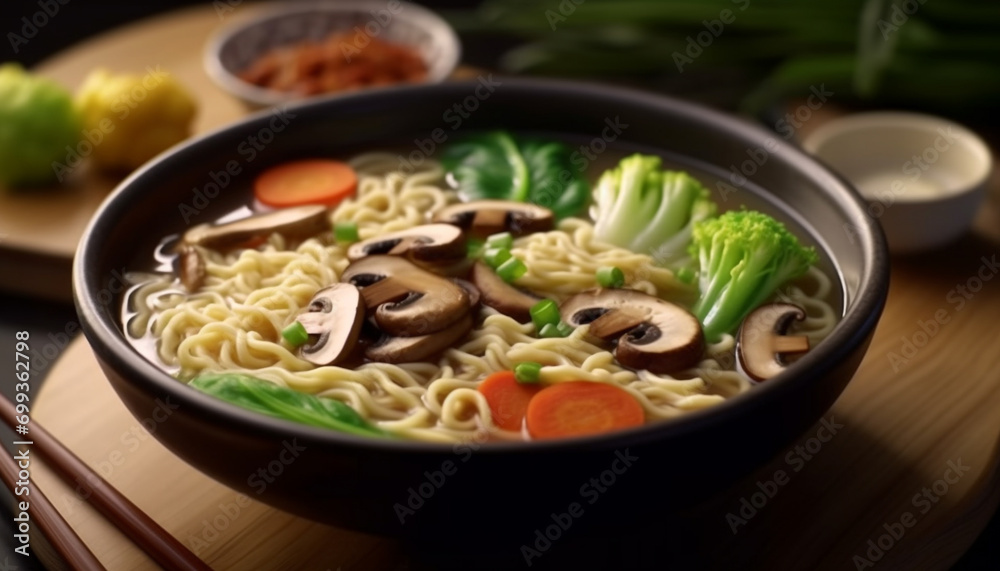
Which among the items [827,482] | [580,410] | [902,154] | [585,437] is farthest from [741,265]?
[902,154]

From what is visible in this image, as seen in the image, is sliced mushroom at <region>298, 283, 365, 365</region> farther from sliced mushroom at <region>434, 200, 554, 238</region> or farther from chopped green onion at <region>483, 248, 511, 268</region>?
sliced mushroom at <region>434, 200, 554, 238</region>

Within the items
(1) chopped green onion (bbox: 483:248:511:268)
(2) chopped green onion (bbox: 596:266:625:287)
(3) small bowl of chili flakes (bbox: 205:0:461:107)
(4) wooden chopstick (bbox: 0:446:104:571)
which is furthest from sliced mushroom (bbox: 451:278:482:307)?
(3) small bowl of chili flakes (bbox: 205:0:461:107)

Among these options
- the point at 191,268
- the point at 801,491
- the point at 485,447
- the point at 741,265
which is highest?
the point at 485,447

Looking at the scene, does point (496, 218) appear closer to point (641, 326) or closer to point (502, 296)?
point (502, 296)

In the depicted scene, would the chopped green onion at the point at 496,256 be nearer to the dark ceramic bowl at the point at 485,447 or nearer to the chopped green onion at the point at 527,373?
the chopped green onion at the point at 527,373

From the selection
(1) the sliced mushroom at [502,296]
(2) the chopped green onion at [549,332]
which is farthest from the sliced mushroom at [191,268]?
(2) the chopped green onion at [549,332]

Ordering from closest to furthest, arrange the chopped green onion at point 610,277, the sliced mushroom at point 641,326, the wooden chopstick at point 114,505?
the wooden chopstick at point 114,505
the sliced mushroom at point 641,326
the chopped green onion at point 610,277
